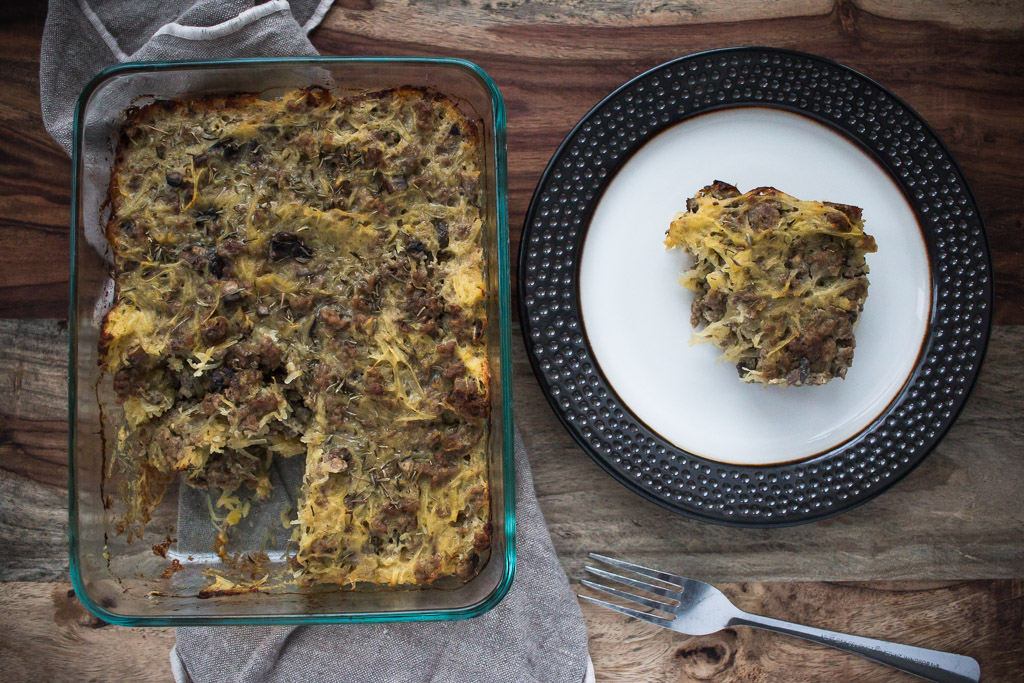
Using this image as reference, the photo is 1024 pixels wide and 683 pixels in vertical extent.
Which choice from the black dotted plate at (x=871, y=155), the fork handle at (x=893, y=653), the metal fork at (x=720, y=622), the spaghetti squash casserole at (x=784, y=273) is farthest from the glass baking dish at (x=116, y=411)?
the fork handle at (x=893, y=653)

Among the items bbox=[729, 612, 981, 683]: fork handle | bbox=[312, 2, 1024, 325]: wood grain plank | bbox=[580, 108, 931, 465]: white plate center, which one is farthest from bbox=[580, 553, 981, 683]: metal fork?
bbox=[312, 2, 1024, 325]: wood grain plank

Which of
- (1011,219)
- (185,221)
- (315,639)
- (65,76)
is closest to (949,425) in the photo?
(1011,219)

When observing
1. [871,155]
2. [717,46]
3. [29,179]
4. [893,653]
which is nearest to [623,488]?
[893,653]

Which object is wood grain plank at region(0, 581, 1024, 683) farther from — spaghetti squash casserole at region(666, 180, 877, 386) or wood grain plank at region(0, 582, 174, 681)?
spaghetti squash casserole at region(666, 180, 877, 386)

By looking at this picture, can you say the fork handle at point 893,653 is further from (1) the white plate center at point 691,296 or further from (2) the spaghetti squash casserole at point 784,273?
(2) the spaghetti squash casserole at point 784,273

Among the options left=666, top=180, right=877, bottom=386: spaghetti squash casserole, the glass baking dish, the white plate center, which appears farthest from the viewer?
the white plate center

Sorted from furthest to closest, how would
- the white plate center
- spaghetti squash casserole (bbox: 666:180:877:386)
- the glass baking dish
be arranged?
the white plate center
spaghetti squash casserole (bbox: 666:180:877:386)
the glass baking dish
